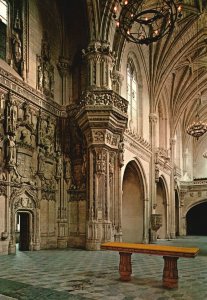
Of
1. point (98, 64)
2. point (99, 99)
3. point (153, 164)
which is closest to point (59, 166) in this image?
point (99, 99)

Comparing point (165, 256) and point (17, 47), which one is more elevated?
point (17, 47)

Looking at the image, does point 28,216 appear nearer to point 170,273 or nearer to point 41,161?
point 41,161

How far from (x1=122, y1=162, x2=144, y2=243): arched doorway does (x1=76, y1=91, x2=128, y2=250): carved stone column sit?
5.28 m

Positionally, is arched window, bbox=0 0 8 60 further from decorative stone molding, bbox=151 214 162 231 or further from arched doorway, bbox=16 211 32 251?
decorative stone molding, bbox=151 214 162 231

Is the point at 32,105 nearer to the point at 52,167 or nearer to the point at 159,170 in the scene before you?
the point at 52,167

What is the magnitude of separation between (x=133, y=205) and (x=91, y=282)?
14.9 m

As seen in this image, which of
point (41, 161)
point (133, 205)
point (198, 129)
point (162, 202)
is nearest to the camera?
point (41, 161)

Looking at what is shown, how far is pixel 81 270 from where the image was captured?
905 cm

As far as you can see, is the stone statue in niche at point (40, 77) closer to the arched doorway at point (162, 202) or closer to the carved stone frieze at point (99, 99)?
the carved stone frieze at point (99, 99)

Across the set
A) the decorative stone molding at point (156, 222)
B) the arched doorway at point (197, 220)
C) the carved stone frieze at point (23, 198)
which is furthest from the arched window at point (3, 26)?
the arched doorway at point (197, 220)

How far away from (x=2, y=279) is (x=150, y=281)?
9.67 feet

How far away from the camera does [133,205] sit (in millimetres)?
22141

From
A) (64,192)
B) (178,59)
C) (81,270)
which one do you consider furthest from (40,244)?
(178,59)

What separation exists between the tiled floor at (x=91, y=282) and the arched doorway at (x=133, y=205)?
11.0 metres
